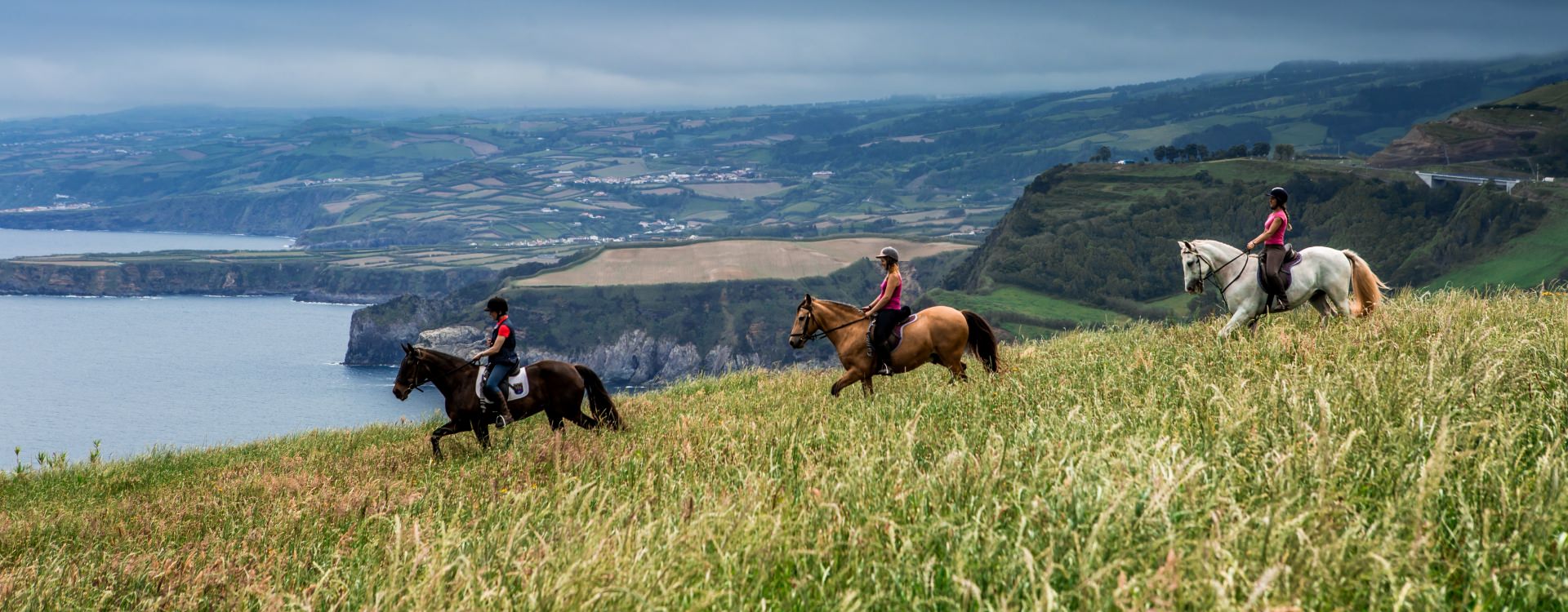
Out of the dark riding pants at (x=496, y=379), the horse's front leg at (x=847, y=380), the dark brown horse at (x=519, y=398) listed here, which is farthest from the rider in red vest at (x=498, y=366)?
the horse's front leg at (x=847, y=380)

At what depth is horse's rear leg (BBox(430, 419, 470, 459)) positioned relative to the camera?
46.6 ft

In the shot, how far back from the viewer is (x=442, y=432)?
1448 centimetres

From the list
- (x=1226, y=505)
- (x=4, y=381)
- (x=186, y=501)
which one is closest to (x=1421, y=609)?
(x=1226, y=505)

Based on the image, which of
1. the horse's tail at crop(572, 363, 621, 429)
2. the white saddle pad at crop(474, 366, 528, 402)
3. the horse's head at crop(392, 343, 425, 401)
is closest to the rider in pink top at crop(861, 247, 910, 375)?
the horse's tail at crop(572, 363, 621, 429)

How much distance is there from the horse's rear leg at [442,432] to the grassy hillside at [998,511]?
1703 millimetres

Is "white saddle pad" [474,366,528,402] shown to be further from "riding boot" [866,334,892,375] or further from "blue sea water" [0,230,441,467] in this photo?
"blue sea water" [0,230,441,467]

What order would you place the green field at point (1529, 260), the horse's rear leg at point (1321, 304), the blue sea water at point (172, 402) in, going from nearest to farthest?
the horse's rear leg at point (1321, 304), the blue sea water at point (172, 402), the green field at point (1529, 260)

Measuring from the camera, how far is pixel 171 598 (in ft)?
23.2

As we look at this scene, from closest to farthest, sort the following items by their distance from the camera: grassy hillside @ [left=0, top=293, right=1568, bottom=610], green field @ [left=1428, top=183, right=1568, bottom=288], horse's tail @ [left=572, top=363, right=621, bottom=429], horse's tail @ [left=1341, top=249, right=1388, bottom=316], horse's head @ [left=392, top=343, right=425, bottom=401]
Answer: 1. grassy hillside @ [left=0, top=293, right=1568, bottom=610]
2. horse's head @ [left=392, top=343, right=425, bottom=401]
3. horse's tail @ [left=572, top=363, right=621, bottom=429]
4. horse's tail @ [left=1341, top=249, right=1388, bottom=316]
5. green field @ [left=1428, top=183, right=1568, bottom=288]

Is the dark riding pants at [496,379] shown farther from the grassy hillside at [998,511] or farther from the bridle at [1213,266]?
the bridle at [1213,266]

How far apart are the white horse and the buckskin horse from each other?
3394 mm

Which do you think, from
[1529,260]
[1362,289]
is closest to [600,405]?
[1362,289]

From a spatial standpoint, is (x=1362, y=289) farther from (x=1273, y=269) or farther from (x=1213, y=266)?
(x=1213, y=266)

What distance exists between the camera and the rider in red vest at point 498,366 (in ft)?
47.1
